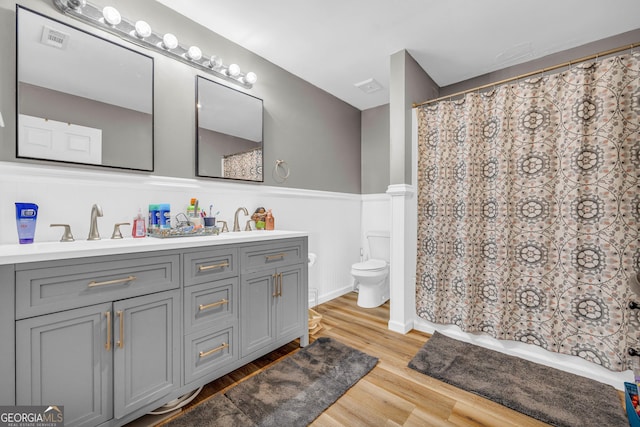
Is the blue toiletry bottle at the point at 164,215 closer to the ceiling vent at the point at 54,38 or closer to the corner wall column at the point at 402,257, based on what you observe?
the ceiling vent at the point at 54,38

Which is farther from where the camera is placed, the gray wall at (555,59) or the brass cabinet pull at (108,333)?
the gray wall at (555,59)

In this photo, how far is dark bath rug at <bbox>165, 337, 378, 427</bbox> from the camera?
134 cm

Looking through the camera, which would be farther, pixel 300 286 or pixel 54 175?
pixel 300 286

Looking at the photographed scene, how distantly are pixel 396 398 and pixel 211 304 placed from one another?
116 centimetres

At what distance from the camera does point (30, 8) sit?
1.34 metres

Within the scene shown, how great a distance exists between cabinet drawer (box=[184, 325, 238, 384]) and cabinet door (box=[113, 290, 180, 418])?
6cm

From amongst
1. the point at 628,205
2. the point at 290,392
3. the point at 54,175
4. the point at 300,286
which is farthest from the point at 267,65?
the point at 628,205

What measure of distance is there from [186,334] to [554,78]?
108 inches

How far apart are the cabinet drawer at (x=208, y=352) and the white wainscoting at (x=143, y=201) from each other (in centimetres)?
78

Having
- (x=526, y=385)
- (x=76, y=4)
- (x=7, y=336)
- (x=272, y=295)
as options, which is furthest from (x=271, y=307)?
(x=76, y=4)

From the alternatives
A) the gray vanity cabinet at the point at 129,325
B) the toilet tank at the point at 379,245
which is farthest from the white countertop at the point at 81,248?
the toilet tank at the point at 379,245

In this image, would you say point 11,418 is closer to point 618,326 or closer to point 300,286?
point 300,286

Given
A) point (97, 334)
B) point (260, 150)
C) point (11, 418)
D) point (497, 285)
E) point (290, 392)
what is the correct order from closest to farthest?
point (11, 418) < point (97, 334) < point (290, 392) < point (497, 285) < point (260, 150)

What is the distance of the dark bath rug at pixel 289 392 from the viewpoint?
52.9 inches
